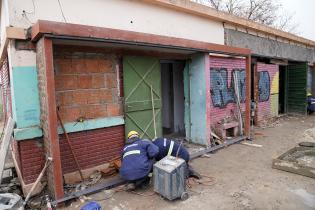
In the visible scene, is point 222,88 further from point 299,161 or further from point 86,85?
point 86,85

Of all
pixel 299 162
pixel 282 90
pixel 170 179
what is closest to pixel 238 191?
pixel 170 179

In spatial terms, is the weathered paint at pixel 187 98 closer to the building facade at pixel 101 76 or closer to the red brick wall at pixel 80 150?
the building facade at pixel 101 76

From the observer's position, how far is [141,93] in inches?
256

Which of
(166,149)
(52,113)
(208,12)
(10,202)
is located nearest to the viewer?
(10,202)

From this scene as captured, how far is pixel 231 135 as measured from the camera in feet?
29.0

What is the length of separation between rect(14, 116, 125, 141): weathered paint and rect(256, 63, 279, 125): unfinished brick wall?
7619 mm

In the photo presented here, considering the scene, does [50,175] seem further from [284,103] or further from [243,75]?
[284,103]

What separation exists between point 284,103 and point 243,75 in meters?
5.70

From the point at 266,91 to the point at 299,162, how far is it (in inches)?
247

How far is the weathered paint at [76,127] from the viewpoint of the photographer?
4543 mm

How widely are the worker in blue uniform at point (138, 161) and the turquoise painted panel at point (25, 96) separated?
1886mm

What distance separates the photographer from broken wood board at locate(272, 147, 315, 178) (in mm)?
5301


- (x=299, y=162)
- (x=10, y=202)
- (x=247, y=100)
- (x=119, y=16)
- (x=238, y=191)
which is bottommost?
(x=238, y=191)

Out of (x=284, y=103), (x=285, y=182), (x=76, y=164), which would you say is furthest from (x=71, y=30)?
(x=284, y=103)
